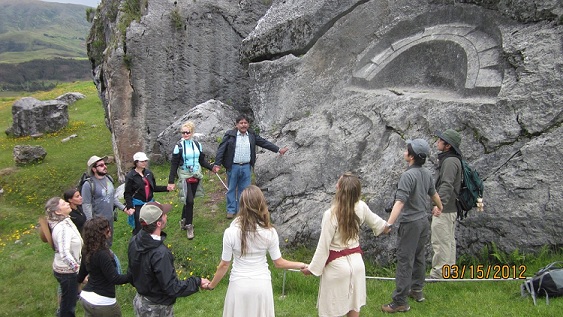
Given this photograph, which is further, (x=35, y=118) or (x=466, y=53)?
(x=35, y=118)

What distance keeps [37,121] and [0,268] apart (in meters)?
18.3

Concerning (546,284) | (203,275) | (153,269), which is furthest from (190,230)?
(546,284)

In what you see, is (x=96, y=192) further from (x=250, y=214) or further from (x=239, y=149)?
(x=250, y=214)

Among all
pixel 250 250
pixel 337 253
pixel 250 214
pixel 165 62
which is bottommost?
pixel 337 253

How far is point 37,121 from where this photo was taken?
89.8 feet

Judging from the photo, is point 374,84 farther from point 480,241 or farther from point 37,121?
point 37,121

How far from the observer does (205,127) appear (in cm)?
1511

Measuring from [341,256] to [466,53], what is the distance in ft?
16.8

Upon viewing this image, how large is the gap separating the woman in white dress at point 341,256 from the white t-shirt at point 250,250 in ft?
1.94

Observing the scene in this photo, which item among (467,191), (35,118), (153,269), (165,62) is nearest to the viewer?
(153,269)

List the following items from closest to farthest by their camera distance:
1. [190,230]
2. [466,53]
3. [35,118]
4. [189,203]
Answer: [466,53] → [189,203] → [190,230] → [35,118]

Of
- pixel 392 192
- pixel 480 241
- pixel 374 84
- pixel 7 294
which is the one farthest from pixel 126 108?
pixel 480 241
